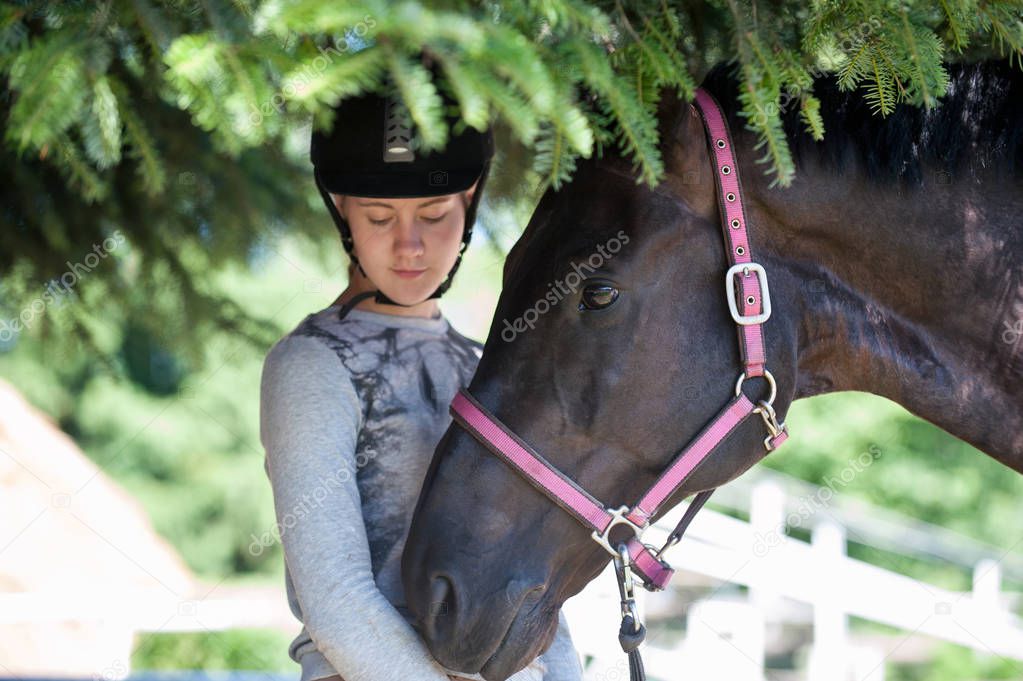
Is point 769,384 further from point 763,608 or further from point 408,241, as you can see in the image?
point 763,608

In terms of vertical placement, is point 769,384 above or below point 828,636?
above

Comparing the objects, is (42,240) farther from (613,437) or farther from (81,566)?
(81,566)

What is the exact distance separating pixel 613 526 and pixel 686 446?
0.59ft

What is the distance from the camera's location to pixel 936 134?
5.59ft

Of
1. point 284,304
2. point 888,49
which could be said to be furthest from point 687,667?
point 284,304

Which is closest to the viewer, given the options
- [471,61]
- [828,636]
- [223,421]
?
[471,61]

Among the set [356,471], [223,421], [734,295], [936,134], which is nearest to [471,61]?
[734,295]

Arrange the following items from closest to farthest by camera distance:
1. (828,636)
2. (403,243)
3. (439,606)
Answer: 1. (439,606)
2. (403,243)
3. (828,636)

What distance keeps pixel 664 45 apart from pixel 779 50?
17 cm

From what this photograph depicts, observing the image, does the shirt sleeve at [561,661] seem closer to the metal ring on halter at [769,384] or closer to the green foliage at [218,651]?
the metal ring on halter at [769,384]

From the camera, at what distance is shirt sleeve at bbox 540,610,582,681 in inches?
72.8

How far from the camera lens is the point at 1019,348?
5.57ft

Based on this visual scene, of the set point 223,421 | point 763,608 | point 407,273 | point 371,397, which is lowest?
point 223,421

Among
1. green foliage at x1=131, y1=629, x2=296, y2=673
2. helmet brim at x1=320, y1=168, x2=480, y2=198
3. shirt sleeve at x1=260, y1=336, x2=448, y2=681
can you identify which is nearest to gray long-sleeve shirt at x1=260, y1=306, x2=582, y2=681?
shirt sleeve at x1=260, y1=336, x2=448, y2=681
